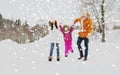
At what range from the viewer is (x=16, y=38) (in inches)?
5039

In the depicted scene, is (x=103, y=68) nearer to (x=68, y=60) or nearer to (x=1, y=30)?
(x=68, y=60)

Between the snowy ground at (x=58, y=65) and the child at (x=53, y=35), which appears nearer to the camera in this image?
the snowy ground at (x=58, y=65)

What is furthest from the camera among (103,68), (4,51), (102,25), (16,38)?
(16,38)

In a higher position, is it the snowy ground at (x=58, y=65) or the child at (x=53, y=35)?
the child at (x=53, y=35)

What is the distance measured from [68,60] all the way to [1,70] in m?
2.99

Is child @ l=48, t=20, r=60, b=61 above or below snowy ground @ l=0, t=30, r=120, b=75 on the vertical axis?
above

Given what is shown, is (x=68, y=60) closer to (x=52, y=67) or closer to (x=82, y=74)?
(x=52, y=67)

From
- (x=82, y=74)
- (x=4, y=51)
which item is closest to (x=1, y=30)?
(x=4, y=51)

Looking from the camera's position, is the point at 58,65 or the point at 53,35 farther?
the point at 53,35

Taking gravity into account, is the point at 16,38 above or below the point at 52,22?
below

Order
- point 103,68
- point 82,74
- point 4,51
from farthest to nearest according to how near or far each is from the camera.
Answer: point 4,51 < point 103,68 < point 82,74

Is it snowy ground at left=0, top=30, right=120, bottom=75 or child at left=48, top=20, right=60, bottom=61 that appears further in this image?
child at left=48, top=20, right=60, bottom=61

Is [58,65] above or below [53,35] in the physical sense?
below

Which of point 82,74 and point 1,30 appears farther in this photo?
point 1,30
